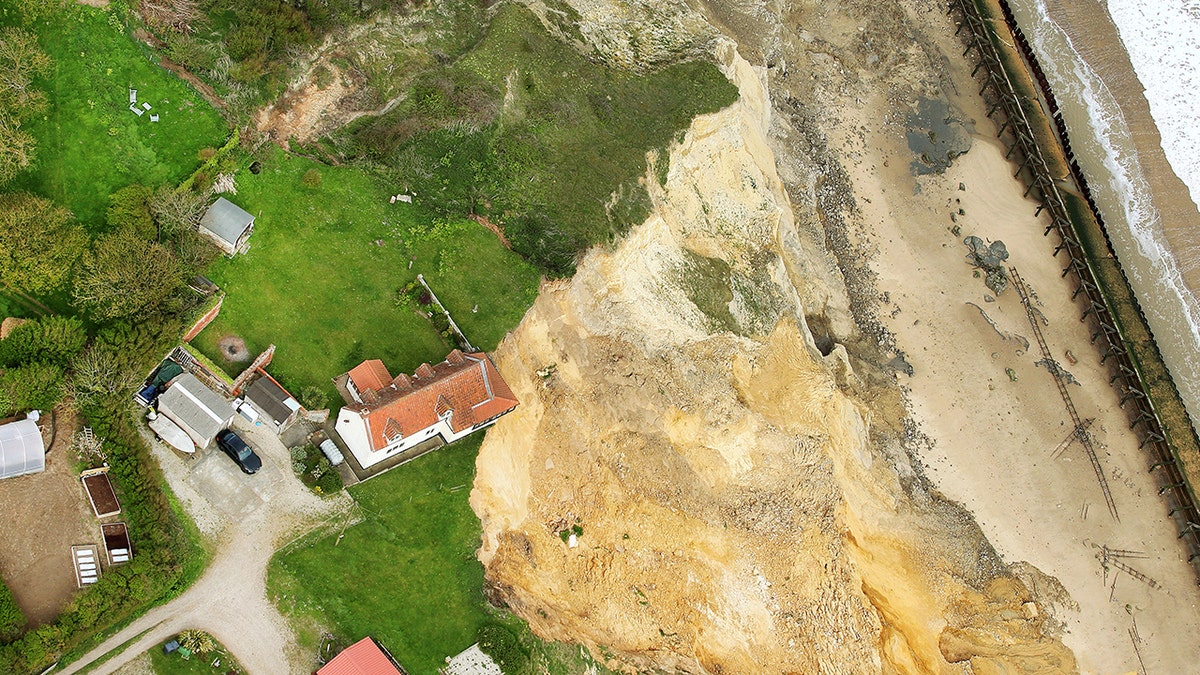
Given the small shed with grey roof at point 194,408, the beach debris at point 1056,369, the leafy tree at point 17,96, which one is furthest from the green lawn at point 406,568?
the beach debris at point 1056,369

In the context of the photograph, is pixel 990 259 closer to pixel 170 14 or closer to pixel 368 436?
pixel 368 436

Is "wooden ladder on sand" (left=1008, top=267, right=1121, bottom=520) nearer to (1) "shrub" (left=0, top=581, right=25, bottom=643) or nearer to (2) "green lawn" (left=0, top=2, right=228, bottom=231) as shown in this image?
(2) "green lawn" (left=0, top=2, right=228, bottom=231)

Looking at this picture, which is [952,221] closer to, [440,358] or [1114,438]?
[1114,438]

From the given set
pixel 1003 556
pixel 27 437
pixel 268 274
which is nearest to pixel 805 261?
pixel 1003 556

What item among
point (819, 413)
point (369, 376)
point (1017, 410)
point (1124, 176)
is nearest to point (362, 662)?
point (369, 376)

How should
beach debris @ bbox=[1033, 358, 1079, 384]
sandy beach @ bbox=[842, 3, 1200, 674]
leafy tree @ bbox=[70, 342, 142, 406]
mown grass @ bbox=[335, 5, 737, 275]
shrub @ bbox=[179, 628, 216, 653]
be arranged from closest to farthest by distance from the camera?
1. leafy tree @ bbox=[70, 342, 142, 406]
2. shrub @ bbox=[179, 628, 216, 653]
3. mown grass @ bbox=[335, 5, 737, 275]
4. sandy beach @ bbox=[842, 3, 1200, 674]
5. beach debris @ bbox=[1033, 358, 1079, 384]

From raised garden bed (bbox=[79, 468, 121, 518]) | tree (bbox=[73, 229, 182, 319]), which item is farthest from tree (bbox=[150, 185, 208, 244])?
raised garden bed (bbox=[79, 468, 121, 518])
